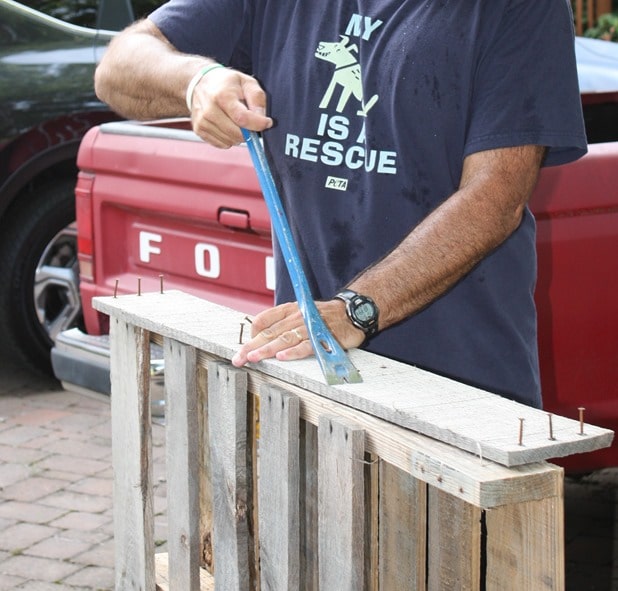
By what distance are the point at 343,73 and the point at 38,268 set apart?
3325 millimetres

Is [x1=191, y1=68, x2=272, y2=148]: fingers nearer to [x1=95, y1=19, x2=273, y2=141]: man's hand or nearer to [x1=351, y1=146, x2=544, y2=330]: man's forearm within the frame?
[x1=95, y1=19, x2=273, y2=141]: man's hand

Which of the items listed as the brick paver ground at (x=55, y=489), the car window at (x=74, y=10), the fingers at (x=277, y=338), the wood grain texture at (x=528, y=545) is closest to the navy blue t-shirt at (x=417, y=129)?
the fingers at (x=277, y=338)

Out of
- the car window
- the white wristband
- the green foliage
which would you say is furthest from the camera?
the green foliage

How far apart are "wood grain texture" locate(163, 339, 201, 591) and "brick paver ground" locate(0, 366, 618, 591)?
1.42 metres

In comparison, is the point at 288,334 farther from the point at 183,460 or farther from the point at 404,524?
the point at 183,460

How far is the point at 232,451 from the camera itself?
2209mm

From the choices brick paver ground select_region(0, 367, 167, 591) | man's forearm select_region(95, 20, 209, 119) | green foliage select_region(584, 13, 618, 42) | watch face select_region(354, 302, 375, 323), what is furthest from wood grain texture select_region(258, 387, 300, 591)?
green foliage select_region(584, 13, 618, 42)

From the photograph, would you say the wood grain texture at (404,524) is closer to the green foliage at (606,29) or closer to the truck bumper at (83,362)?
the truck bumper at (83,362)

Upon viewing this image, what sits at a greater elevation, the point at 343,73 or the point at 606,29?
the point at 606,29

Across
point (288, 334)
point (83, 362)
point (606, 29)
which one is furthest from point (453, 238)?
point (606, 29)

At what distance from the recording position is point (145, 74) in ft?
8.29

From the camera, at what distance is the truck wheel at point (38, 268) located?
538 centimetres

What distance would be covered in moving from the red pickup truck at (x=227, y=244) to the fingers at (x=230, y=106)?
0.76 metres

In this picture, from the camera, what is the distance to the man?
2.20 meters
